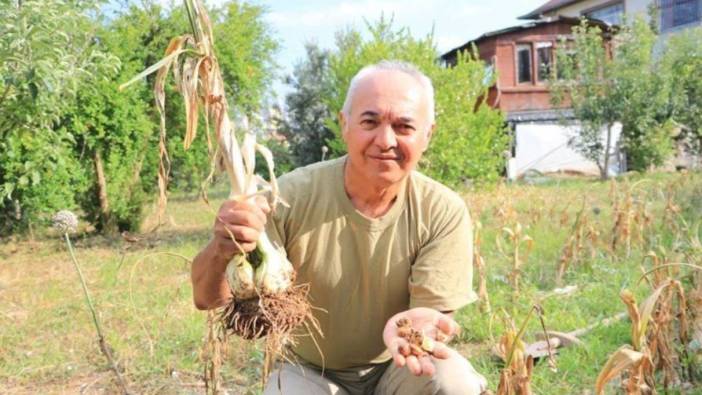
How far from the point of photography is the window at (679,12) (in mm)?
22859

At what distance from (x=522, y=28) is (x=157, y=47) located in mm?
13944

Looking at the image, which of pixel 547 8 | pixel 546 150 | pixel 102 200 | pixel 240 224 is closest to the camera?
pixel 240 224

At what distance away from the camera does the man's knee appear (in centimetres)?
224

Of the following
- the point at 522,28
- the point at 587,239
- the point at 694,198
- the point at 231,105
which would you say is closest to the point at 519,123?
the point at 522,28

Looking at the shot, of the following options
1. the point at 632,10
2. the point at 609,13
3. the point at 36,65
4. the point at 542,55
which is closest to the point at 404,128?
the point at 36,65

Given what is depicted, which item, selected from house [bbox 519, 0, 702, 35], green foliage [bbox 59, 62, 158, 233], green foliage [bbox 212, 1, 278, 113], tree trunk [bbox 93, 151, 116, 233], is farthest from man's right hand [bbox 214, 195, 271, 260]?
house [bbox 519, 0, 702, 35]

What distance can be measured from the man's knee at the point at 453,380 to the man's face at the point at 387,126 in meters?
0.61

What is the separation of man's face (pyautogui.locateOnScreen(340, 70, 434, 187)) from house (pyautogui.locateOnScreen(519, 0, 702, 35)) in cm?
1975

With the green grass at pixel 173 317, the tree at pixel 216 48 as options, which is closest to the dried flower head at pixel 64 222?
the green grass at pixel 173 317

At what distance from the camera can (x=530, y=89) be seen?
862 inches

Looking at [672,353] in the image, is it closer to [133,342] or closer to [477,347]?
[477,347]

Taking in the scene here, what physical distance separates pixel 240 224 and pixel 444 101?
7721 mm

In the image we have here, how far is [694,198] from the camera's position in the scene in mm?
7145

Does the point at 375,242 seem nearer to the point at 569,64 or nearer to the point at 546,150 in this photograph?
the point at 569,64
